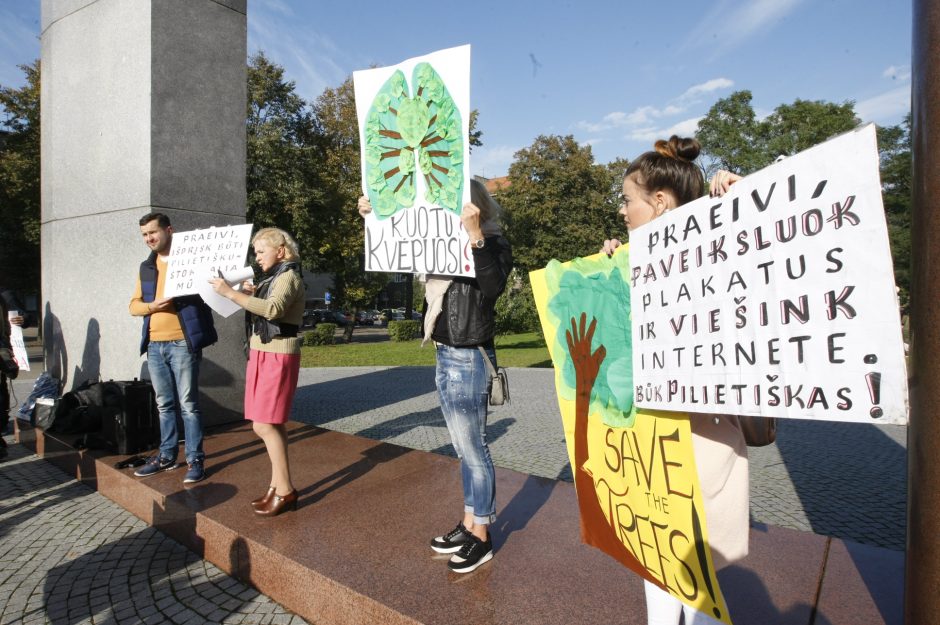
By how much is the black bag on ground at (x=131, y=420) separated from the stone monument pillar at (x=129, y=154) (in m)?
0.73

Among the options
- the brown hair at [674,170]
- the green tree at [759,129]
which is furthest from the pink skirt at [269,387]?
the green tree at [759,129]

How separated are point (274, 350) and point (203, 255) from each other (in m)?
1.11

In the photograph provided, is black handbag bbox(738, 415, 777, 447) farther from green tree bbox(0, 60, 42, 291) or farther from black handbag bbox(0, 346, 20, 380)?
green tree bbox(0, 60, 42, 291)

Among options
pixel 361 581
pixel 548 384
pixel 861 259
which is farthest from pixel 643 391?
pixel 548 384

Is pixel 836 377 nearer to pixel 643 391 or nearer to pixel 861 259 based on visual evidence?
pixel 861 259

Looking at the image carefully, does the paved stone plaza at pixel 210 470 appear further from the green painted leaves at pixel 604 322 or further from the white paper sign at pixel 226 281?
the green painted leaves at pixel 604 322

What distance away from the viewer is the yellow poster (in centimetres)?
168

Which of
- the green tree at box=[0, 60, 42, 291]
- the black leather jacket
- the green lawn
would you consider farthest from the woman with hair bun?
the green tree at box=[0, 60, 42, 291]

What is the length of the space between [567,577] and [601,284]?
152 centimetres

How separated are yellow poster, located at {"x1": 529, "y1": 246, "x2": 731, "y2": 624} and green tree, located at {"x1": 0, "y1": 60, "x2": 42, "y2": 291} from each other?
25.4m

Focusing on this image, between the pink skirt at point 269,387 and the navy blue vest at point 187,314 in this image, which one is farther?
the navy blue vest at point 187,314

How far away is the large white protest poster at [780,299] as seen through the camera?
1.28m

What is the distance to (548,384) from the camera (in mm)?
11750

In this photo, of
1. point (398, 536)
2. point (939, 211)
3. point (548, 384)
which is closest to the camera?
point (939, 211)
